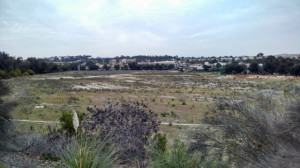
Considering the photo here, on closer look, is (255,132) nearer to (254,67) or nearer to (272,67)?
(272,67)

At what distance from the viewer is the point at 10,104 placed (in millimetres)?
9359

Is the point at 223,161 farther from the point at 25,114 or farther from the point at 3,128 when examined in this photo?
the point at 25,114

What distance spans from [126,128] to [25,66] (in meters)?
71.0

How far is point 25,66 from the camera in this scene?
6794 centimetres

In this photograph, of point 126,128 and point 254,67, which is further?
point 254,67

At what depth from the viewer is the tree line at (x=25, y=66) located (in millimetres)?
54319

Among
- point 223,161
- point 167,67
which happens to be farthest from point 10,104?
point 167,67

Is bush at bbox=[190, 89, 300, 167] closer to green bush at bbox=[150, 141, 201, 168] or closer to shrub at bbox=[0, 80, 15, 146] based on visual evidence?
green bush at bbox=[150, 141, 201, 168]

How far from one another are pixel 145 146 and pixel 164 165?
Result: 9.03 ft

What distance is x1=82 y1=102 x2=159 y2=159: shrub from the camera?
6.73 m

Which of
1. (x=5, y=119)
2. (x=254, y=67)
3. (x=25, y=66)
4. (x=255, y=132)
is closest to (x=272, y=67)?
(x=254, y=67)

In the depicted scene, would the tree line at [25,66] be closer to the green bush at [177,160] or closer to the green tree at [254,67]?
the green bush at [177,160]

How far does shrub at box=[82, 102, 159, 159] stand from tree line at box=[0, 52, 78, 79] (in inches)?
1878

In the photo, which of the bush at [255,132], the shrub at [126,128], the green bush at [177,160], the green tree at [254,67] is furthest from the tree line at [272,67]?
the green bush at [177,160]
